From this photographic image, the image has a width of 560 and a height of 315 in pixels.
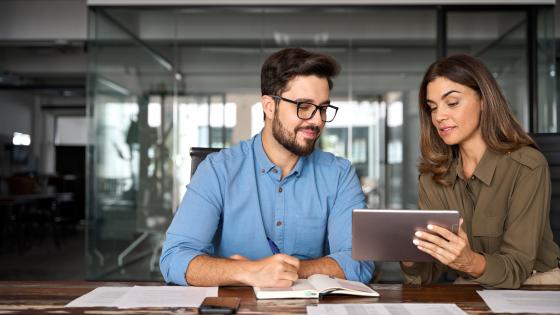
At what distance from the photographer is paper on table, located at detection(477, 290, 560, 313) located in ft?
4.45

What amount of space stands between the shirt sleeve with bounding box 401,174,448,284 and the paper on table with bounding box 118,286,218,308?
0.73 metres

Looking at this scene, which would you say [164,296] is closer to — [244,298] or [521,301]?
[244,298]

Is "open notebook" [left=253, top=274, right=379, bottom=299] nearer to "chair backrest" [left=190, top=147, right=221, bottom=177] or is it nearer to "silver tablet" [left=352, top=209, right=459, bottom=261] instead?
"silver tablet" [left=352, top=209, right=459, bottom=261]

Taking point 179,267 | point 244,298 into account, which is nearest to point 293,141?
point 179,267

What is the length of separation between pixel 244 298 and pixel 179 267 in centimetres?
36

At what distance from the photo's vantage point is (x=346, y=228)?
6.50ft

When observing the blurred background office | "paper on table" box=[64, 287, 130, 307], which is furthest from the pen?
the blurred background office

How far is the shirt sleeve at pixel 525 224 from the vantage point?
179cm

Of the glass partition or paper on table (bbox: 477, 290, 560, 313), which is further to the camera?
the glass partition

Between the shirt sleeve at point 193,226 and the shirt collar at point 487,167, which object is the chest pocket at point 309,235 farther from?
the shirt collar at point 487,167

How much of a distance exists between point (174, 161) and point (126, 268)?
106 cm

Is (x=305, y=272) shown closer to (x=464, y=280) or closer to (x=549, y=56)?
(x=464, y=280)

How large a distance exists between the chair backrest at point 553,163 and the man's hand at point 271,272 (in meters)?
1.22

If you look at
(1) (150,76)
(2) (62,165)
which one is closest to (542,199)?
(1) (150,76)
